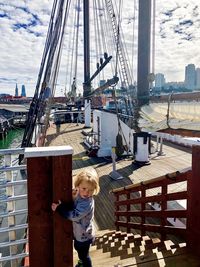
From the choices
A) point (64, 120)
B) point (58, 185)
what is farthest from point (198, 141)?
point (64, 120)

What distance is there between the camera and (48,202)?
79.0 inches

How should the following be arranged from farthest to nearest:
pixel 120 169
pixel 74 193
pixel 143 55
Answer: pixel 120 169 < pixel 143 55 < pixel 74 193

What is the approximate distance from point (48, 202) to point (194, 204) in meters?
1.68

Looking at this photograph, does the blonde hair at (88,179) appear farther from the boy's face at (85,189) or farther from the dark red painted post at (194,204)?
the dark red painted post at (194,204)

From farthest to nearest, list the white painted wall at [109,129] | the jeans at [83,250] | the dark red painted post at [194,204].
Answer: the white painted wall at [109,129] < the dark red painted post at [194,204] < the jeans at [83,250]

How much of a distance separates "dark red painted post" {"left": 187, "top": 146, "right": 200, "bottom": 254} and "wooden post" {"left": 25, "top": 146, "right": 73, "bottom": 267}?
4.78 ft

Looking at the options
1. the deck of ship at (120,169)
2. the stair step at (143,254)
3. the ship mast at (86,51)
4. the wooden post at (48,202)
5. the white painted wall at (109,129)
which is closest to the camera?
the wooden post at (48,202)

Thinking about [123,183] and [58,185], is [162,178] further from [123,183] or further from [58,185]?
[123,183]

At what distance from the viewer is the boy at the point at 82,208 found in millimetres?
1985

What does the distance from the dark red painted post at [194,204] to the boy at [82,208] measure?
1.23 meters

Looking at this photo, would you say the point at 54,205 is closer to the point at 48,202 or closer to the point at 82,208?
the point at 48,202

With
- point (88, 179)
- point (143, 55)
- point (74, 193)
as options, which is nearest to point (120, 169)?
point (143, 55)

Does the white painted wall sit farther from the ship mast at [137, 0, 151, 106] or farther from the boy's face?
the boy's face

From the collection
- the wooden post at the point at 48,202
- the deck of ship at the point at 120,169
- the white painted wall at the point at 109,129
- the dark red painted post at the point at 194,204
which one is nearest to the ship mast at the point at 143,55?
the deck of ship at the point at 120,169
